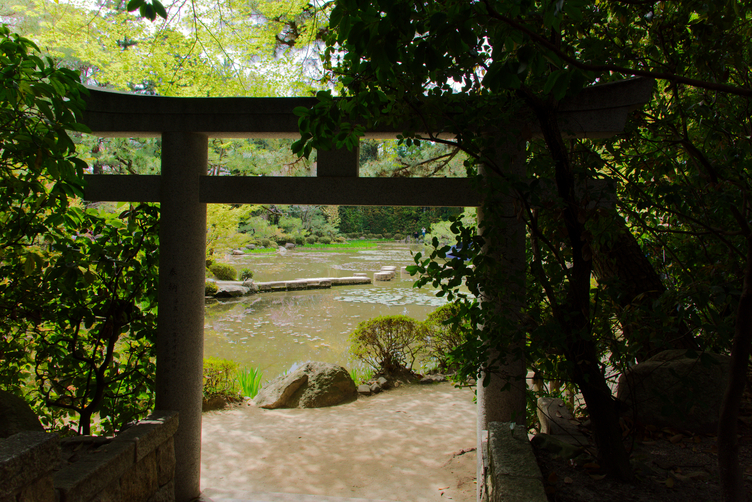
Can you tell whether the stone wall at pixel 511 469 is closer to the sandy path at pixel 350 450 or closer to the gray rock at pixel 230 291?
the sandy path at pixel 350 450

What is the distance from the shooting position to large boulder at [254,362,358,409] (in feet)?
17.2

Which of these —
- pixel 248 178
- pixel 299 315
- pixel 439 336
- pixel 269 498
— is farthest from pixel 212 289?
pixel 248 178

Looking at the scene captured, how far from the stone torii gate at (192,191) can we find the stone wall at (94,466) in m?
0.25

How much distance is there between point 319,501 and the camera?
2.82 meters

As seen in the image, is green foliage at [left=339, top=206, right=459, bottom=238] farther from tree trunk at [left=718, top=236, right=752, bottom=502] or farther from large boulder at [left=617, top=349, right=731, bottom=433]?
tree trunk at [left=718, top=236, right=752, bottom=502]

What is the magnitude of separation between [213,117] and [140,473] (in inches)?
75.3

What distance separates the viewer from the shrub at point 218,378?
16.8 ft

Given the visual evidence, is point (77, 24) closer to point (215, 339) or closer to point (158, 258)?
point (215, 339)

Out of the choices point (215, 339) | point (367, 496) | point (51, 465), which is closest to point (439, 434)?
point (367, 496)

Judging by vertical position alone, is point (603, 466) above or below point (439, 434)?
above

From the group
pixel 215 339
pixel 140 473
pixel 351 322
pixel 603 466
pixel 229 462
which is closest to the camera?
pixel 603 466

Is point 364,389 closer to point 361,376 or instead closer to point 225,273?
point 361,376

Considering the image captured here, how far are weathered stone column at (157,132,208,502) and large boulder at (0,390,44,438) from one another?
61 cm

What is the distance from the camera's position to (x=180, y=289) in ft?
8.75
